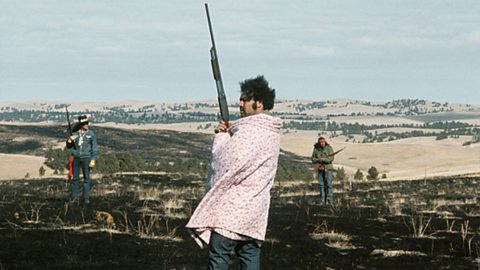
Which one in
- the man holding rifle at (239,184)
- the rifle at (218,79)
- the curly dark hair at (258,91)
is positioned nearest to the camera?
the man holding rifle at (239,184)

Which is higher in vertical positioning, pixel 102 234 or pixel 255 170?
pixel 255 170

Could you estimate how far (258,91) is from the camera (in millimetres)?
6699

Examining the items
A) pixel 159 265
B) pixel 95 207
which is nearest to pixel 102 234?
pixel 159 265

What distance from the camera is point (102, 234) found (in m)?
13.2

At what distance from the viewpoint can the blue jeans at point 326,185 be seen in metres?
21.3

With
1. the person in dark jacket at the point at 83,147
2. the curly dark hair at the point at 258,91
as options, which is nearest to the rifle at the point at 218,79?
the curly dark hair at the point at 258,91

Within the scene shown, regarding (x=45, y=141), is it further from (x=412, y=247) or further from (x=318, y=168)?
(x=412, y=247)

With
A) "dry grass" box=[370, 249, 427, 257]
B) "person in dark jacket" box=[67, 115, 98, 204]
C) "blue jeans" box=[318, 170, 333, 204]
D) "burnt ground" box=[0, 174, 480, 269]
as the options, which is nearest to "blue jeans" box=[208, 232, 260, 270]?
"burnt ground" box=[0, 174, 480, 269]

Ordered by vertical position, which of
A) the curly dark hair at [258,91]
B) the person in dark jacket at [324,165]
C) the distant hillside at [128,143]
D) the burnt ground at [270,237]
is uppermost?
the curly dark hair at [258,91]

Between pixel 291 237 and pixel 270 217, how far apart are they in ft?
12.7

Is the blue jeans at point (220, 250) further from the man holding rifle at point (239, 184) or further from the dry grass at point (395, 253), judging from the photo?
the dry grass at point (395, 253)

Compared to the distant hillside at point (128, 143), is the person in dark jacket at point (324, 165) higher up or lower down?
higher up

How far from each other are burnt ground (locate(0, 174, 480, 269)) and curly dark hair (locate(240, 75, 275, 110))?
13.7 feet

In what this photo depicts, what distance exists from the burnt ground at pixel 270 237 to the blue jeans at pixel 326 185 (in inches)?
14.3
